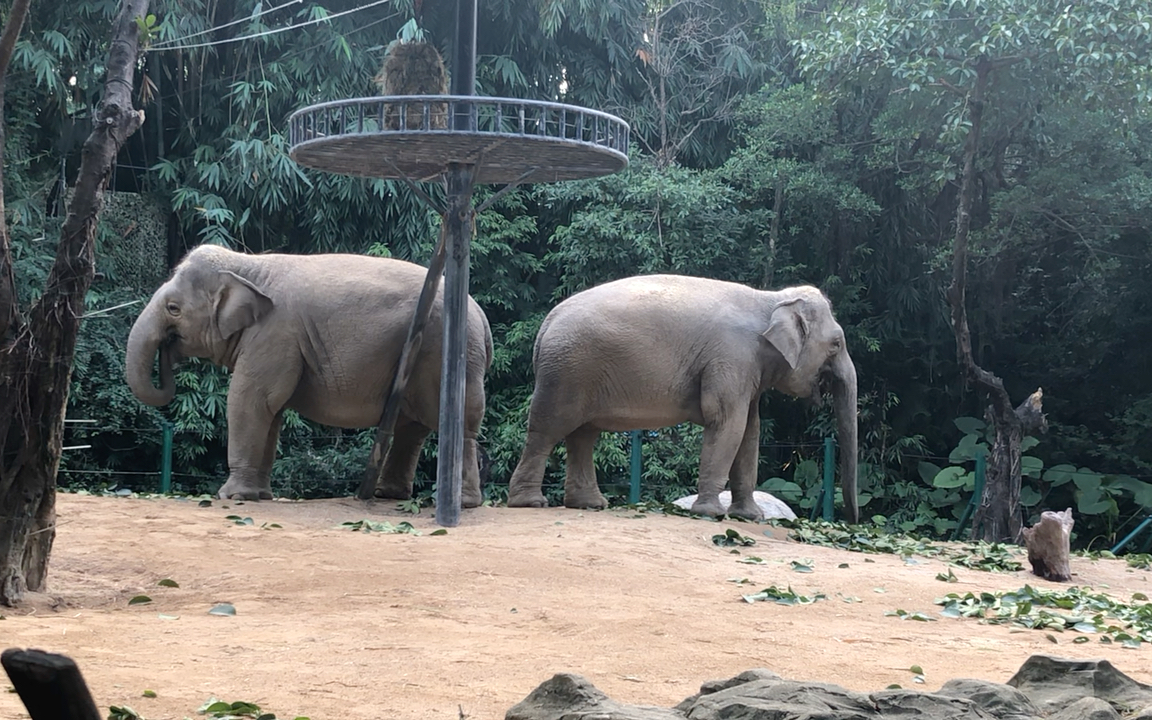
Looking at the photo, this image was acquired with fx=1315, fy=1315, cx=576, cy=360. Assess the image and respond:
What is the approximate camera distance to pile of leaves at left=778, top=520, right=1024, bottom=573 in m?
9.62

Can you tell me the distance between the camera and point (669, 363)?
432 inches

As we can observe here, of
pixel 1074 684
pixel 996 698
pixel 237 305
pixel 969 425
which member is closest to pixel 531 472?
pixel 237 305

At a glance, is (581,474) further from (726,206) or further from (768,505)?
(726,206)

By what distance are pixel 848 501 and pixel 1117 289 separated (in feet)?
23.1

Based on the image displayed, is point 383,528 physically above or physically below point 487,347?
below

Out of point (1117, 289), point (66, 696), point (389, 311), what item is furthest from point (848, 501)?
point (66, 696)

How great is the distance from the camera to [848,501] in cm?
1184

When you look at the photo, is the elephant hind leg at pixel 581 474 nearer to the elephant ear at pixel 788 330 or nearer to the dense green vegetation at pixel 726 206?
the elephant ear at pixel 788 330

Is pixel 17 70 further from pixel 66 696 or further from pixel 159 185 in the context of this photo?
pixel 66 696

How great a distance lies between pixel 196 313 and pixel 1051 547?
21.3ft

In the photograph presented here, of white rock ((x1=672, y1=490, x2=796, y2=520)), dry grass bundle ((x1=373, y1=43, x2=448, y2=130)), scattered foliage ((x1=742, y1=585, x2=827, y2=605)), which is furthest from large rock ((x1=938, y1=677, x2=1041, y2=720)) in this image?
white rock ((x1=672, y1=490, x2=796, y2=520))

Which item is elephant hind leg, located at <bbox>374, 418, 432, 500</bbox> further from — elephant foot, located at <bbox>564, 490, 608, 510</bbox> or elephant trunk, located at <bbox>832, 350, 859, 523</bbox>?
elephant trunk, located at <bbox>832, 350, 859, 523</bbox>

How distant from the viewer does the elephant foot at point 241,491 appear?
392 inches

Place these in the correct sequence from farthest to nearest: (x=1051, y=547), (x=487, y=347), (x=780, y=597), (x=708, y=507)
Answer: (x=487, y=347), (x=708, y=507), (x=1051, y=547), (x=780, y=597)
